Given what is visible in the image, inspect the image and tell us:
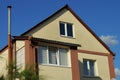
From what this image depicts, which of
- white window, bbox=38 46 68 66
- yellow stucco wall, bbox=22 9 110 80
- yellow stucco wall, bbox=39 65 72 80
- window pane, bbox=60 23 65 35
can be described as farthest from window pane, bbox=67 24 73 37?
yellow stucco wall, bbox=39 65 72 80

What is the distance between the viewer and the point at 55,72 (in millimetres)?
26188

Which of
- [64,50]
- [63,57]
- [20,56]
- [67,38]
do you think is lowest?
[63,57]

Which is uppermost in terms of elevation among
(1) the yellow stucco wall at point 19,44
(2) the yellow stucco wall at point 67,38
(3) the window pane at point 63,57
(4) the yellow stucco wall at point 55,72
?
(2) the yellow stucco wall at point 67,38

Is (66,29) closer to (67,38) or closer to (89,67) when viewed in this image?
(67,38)

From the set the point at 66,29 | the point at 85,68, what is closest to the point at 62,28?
the point at 66,29

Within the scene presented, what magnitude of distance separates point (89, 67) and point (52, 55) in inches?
202

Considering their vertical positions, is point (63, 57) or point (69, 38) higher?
point (69, 38)

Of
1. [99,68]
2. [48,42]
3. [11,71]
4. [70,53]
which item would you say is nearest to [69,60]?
[70,53]

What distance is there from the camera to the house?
85.6ft

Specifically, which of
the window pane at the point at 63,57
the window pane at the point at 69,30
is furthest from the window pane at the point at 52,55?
the window pane at the point at 69,30

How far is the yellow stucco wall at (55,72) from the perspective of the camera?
25.6 metres

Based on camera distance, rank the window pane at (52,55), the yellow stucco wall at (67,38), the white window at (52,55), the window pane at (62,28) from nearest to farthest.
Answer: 1. the white window at (52,55)
2. the window pane at (52,55)
3. the yellow stucco wall at (67,38)
4. the window pane at (62,28)

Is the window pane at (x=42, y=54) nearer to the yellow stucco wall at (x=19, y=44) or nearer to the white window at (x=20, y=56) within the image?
the white window at (x=20, y=56)

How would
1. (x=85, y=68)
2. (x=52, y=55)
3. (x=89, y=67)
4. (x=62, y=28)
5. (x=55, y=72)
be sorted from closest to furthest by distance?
1. (x=55, y=72)
2. (x=52, y=55)
3. (x=62, y=28)
4. (x=85, y=68)
5. (x=89, y=67)
